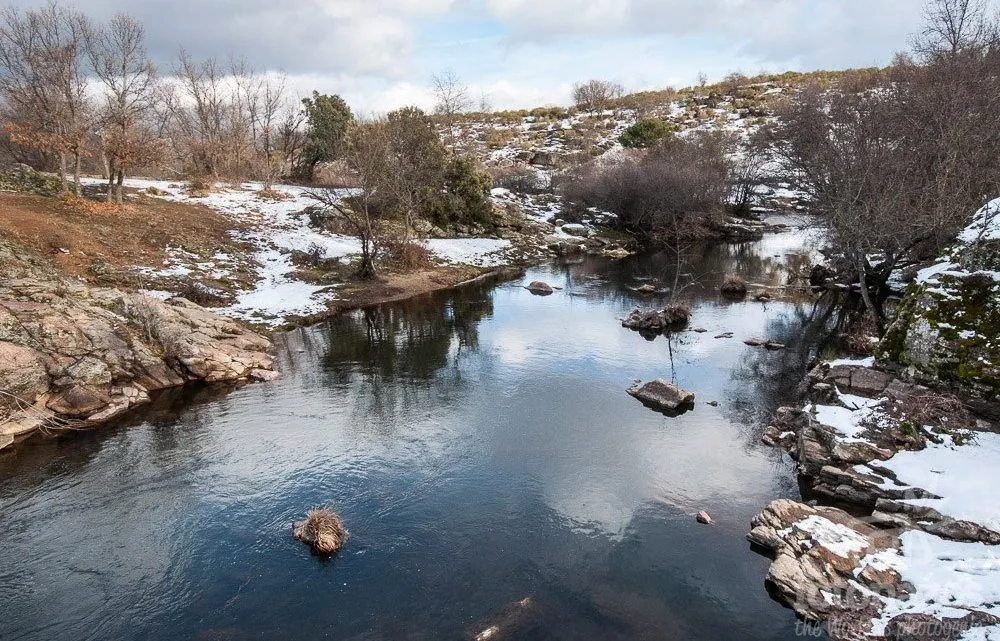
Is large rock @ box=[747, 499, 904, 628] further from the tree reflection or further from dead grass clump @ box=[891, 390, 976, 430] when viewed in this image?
the tree reflection

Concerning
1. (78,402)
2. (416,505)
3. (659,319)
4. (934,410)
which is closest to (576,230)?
(659,319)

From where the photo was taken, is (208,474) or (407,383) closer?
(208,474)

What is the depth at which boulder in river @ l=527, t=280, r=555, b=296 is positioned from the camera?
3781cm

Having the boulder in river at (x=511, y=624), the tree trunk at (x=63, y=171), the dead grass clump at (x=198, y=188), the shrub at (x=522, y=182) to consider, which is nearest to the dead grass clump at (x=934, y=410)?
the boulder in river at (x=511, y=624)

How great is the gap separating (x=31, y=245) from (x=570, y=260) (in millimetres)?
37699

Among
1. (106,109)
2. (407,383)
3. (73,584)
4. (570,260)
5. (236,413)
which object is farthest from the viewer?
(570,260)

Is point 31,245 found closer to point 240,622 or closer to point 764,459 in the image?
point 240,622

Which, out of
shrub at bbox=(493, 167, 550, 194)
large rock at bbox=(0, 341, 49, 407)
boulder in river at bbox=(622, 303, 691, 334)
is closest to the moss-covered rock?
boulder in river at bbox=(622, 303, 691, 334)

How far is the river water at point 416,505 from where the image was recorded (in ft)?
35.6

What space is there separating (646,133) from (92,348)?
71.8 m

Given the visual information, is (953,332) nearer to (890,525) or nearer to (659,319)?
(890,525)

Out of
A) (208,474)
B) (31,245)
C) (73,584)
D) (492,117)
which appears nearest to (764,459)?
(208,474)

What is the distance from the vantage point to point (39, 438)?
17703 millimetres

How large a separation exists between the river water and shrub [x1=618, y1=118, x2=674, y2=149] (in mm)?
57434
